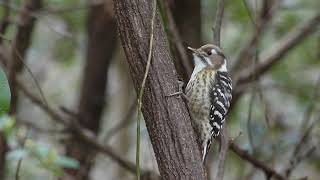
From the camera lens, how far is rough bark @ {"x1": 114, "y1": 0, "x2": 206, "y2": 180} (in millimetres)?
2166

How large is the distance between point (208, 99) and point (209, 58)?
22 centimetres

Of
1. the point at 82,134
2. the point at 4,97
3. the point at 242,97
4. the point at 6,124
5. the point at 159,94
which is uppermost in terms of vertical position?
the point at 4,97

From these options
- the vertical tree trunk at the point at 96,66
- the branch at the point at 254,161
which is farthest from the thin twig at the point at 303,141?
the vertical tree trunk at the point at 96,66

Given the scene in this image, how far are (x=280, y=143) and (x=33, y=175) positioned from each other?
2537 millimetres

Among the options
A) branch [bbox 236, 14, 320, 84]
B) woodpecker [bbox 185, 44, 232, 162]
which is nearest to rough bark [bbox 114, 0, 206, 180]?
woodpecker [bbox 185, 44, 232, 162]

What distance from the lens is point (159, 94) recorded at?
2.20 meters

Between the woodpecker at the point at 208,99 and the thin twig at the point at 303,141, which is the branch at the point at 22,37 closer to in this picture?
the woodpecker at the point at 208,99

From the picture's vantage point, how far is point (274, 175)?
3580 mm

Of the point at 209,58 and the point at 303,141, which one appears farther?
the point at 303,141

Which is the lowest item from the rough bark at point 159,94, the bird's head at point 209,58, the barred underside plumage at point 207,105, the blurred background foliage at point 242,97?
the blurred background foliage at point 242,97

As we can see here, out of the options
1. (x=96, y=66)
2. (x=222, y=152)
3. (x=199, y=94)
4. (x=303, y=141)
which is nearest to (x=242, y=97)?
(x=96, y=66)

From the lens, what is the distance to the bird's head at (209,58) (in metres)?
3.20

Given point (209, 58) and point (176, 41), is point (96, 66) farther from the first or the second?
point (209, 58)

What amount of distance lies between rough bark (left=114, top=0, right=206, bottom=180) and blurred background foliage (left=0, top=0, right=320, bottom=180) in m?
1.53
